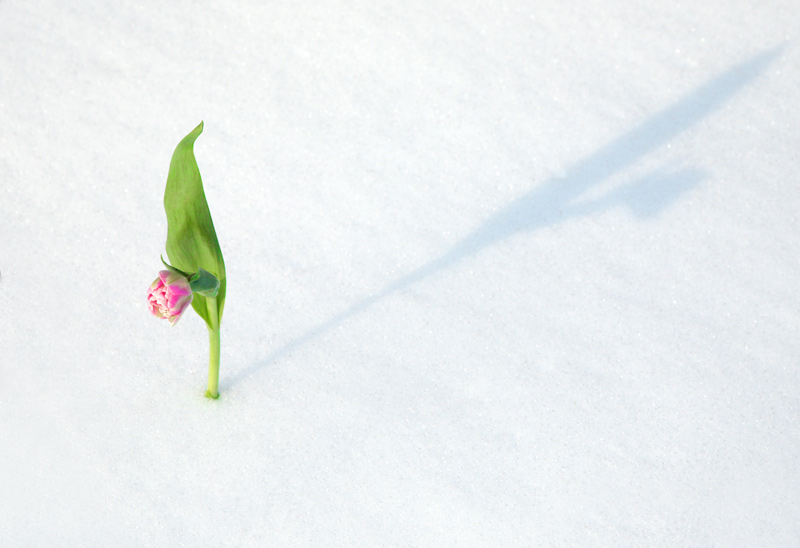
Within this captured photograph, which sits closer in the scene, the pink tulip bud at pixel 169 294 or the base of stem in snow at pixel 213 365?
the pink tulip bud at pixel 169 294

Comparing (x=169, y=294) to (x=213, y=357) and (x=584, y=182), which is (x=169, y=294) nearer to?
(x=213, y=357)

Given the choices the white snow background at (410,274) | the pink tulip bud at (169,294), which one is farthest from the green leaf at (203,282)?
the white snow background at (410,274)

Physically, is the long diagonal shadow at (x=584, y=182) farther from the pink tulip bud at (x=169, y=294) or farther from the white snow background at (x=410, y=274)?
the pink tulip bud at (x=169, y=294)

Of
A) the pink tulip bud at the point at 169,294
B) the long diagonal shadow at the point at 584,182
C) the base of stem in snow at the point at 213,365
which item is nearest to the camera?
the pink tulip bud at the point at 169,294

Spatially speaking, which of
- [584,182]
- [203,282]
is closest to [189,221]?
[203,282]

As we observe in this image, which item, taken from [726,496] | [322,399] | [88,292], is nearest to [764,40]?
[726,496]

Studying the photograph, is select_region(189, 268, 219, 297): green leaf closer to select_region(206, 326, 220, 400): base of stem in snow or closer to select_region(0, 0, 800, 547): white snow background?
select_region(206, 326, 220, 400): base of stem in snow

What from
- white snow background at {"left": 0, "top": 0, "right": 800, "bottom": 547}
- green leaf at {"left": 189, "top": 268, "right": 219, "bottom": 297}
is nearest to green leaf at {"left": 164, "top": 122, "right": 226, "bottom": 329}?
green leaf at {"left": 189, "top": 268, "right": 219, "bottom": 297}
